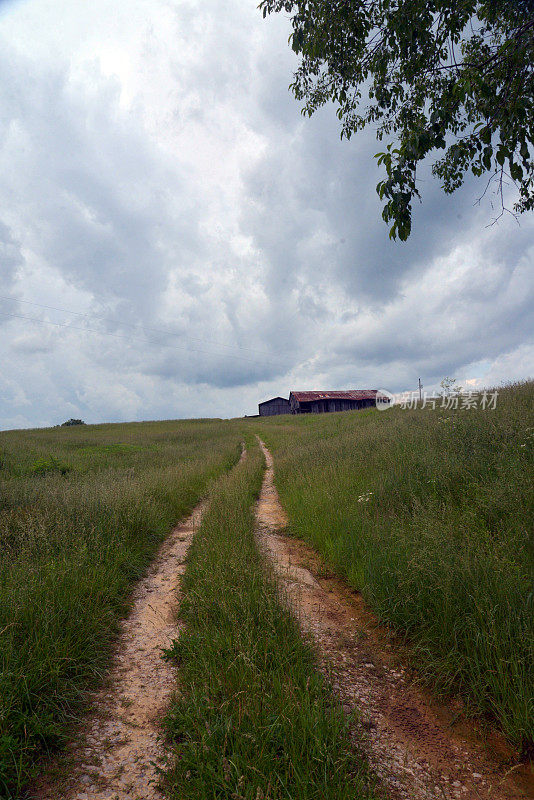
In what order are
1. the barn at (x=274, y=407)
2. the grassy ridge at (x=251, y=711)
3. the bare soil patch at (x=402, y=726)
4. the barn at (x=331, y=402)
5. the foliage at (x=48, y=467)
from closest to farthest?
the grassy ridge at (x=251, y=711) < the bare soil patch at (x=402, y=726) < the foliage at (x=48, y=467) < the barn at (x=331, y=402) < the barn at (x=274, y=407)

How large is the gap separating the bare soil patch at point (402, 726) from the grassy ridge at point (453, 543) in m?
0.18

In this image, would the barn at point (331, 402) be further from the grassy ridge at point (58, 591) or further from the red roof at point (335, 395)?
the grassy ridge at point (58, 591)

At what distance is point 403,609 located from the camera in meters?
3.77

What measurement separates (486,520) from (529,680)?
2515 millimetres

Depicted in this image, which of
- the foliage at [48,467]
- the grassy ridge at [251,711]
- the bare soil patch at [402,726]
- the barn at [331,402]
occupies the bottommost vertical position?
the bare soil patch at [402,726]

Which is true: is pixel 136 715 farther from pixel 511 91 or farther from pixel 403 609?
pixel 511 91

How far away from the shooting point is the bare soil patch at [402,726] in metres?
2.24

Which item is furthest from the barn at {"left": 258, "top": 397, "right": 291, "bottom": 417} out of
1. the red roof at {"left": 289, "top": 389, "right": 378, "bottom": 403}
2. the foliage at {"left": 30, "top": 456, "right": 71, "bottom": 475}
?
the foliage at {"left": 30, "top": 456, "right": 71, "bottom": 475}

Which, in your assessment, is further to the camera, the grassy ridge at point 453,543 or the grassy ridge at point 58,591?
the grassy ridge at point 453,543

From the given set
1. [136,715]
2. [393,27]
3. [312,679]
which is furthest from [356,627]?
[393,27]

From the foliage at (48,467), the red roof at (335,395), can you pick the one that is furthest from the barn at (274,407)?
the foliage at (48,467)

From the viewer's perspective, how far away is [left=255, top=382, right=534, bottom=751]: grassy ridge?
9.52ft

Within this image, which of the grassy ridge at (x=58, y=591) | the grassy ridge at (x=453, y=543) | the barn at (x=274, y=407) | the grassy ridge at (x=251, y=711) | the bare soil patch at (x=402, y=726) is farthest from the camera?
the barn at (x=274, y=407)

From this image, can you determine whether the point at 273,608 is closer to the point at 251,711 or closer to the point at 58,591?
the point at 251,711
